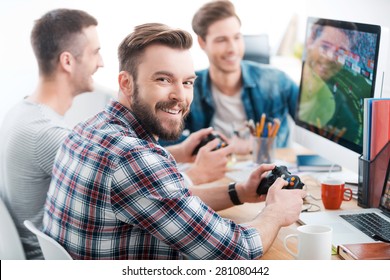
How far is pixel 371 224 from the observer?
1.25 metres

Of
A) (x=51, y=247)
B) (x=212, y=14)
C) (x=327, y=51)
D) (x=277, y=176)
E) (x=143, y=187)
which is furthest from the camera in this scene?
(x=212, y=14)

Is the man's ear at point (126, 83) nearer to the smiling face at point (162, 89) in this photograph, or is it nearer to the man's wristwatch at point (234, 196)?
the smiling face at point (162, 89)

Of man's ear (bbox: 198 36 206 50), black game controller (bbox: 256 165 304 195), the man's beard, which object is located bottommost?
black game controller (bbox: 256 165 304 195)

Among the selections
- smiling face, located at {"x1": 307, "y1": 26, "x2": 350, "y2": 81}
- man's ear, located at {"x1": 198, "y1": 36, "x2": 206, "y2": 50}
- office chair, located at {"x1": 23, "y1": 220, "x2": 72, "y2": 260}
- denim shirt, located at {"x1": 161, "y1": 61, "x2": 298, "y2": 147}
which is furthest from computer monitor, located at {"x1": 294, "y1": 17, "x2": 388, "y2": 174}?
office chair, located at {"x1": 23, "y1": 220, "x2": 72, "y2": 260}

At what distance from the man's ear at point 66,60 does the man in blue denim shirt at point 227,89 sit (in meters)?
0.63

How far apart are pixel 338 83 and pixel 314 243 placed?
2.01 ft

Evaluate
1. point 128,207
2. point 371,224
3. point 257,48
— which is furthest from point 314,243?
point 257,48

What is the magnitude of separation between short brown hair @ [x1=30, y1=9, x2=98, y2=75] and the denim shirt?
2.05 ft

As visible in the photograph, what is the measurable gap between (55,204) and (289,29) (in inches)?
63.3

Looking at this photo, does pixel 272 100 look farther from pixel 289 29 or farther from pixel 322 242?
pixel 322 242

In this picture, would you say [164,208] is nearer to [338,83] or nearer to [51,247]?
[51,247]

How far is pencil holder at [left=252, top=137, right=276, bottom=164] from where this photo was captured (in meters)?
1.80

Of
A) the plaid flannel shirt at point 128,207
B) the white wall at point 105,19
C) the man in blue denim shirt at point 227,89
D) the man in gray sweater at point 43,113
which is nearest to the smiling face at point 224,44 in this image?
the man in blue denim shirt at point 227,89

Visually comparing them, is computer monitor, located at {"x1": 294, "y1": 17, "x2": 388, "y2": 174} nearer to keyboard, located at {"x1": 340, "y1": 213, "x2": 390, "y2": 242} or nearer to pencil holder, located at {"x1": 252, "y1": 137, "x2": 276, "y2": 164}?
pencil holder, located at {"x1": 252, "y1": 137, "x2": 276, "y2": 164}
